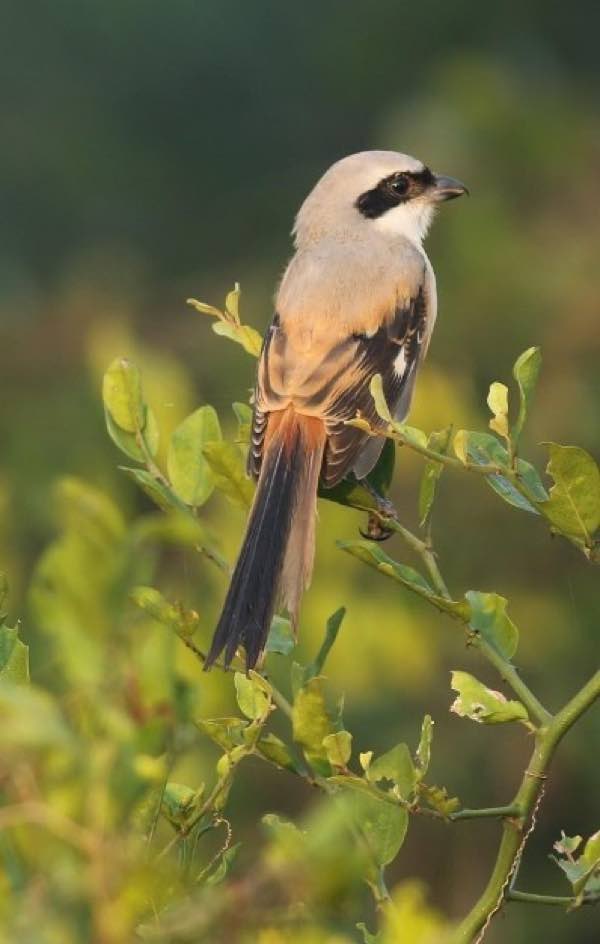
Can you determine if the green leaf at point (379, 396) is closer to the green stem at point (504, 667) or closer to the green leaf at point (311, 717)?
the green stem at point (504, 667)

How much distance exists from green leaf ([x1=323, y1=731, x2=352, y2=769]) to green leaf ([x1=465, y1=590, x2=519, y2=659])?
Answer: 0.26 metres

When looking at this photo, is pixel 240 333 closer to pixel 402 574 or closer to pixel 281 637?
pixel 281 637

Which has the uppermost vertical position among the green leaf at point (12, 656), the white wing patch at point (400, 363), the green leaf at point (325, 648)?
the green leaf at point (12, 656)

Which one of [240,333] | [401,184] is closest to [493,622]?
[240,333]

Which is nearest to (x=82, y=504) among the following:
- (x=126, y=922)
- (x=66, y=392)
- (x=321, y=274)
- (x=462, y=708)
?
(x=126, y=922)

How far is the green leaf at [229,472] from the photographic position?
2.03 meters

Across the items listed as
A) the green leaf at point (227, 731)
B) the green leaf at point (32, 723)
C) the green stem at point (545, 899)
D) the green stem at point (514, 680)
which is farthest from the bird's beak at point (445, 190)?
the green leaf at point (32, 723)

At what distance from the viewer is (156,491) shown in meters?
2.00

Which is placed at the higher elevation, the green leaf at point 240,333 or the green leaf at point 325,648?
the green leaf at point 325,648

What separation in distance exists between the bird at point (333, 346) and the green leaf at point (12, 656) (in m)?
0.78

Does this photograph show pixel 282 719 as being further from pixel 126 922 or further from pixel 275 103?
pixel 275 103

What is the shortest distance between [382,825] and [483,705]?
7.2 inches

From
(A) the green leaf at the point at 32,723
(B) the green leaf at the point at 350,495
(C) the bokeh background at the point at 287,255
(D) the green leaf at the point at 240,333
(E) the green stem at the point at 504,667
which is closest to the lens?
(A) the green leaf at the point at 32,723

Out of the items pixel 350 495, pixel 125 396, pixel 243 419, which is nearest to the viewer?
pixel 125 396
